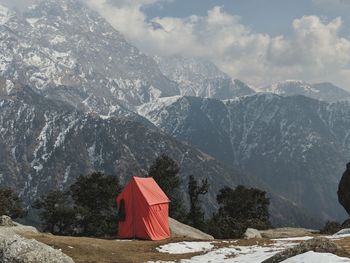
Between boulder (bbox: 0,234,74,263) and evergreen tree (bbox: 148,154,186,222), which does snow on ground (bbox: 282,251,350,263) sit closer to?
boulder (bbox: 0,234,74,263)

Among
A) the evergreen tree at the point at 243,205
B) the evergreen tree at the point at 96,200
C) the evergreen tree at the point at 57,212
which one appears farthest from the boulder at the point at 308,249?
the evergreen tree at the point at 57,212

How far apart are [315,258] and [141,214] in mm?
38048

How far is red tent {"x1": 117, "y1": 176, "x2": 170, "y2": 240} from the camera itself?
5447 centimetres

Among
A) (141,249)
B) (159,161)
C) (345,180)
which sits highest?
(159,161)

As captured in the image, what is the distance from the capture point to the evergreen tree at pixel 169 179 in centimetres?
11761

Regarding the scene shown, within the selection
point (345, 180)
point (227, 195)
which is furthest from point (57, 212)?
point (345, 180)

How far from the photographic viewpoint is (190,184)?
11606cm

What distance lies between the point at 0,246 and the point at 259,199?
10793 centimetres

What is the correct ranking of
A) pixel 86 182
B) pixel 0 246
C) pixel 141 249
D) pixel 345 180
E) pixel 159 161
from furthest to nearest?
1. pixel 159 161
2. pixel 86 182
3. pixel 345 180
4. pixel 141 249
5. pixel 0 246

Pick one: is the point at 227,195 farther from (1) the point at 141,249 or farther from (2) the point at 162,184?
(1) the point at 141,249

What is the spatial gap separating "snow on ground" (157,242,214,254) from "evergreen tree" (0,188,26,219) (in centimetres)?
7232

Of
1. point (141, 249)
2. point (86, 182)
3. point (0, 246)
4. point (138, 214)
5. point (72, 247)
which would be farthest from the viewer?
point (86, 182)

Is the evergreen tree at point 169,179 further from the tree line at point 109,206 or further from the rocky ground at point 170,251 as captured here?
the rocky ground at point 170,251

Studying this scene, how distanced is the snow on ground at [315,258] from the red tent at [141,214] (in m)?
36.4
